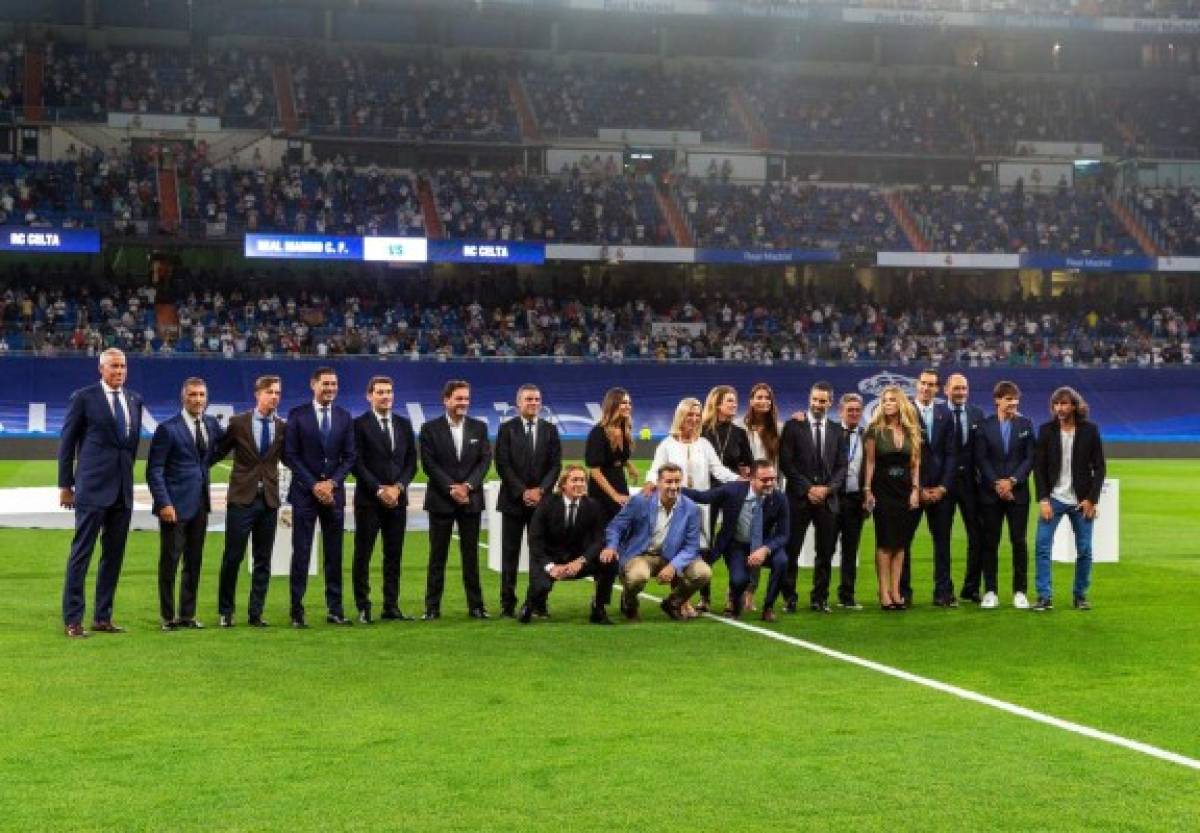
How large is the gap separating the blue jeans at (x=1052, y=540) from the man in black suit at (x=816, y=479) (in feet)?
6.26

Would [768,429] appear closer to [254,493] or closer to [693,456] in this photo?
[693,456]

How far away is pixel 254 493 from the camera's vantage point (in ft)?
47.4

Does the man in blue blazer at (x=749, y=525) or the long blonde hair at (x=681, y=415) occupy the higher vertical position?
the long blonde hair at (x=681, y=415)

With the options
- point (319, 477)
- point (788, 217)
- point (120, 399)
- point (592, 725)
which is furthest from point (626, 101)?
point (592, 725)

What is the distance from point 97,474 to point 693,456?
5.22 meters

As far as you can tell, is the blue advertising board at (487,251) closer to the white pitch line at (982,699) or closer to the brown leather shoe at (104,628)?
the white pitch line at (982,699)

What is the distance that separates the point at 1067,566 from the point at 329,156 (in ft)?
152

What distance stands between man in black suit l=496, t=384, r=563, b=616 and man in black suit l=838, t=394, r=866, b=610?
9.17ft

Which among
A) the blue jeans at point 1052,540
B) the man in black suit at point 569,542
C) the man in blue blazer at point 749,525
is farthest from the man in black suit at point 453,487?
the blue jeans at point 1052,540

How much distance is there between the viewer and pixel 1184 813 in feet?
26.7

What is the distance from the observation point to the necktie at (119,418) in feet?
45.8

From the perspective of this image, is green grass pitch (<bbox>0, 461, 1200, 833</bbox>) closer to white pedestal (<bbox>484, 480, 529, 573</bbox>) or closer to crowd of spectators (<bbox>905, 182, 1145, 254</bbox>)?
white pedestal (<bbox>484, 480, 529, 573</bbox>)

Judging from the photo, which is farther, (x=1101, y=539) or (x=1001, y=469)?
(x=1101, y=539)

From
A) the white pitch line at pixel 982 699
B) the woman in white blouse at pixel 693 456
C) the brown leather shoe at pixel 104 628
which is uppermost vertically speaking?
the woman in white blouse at pixel 693 456
